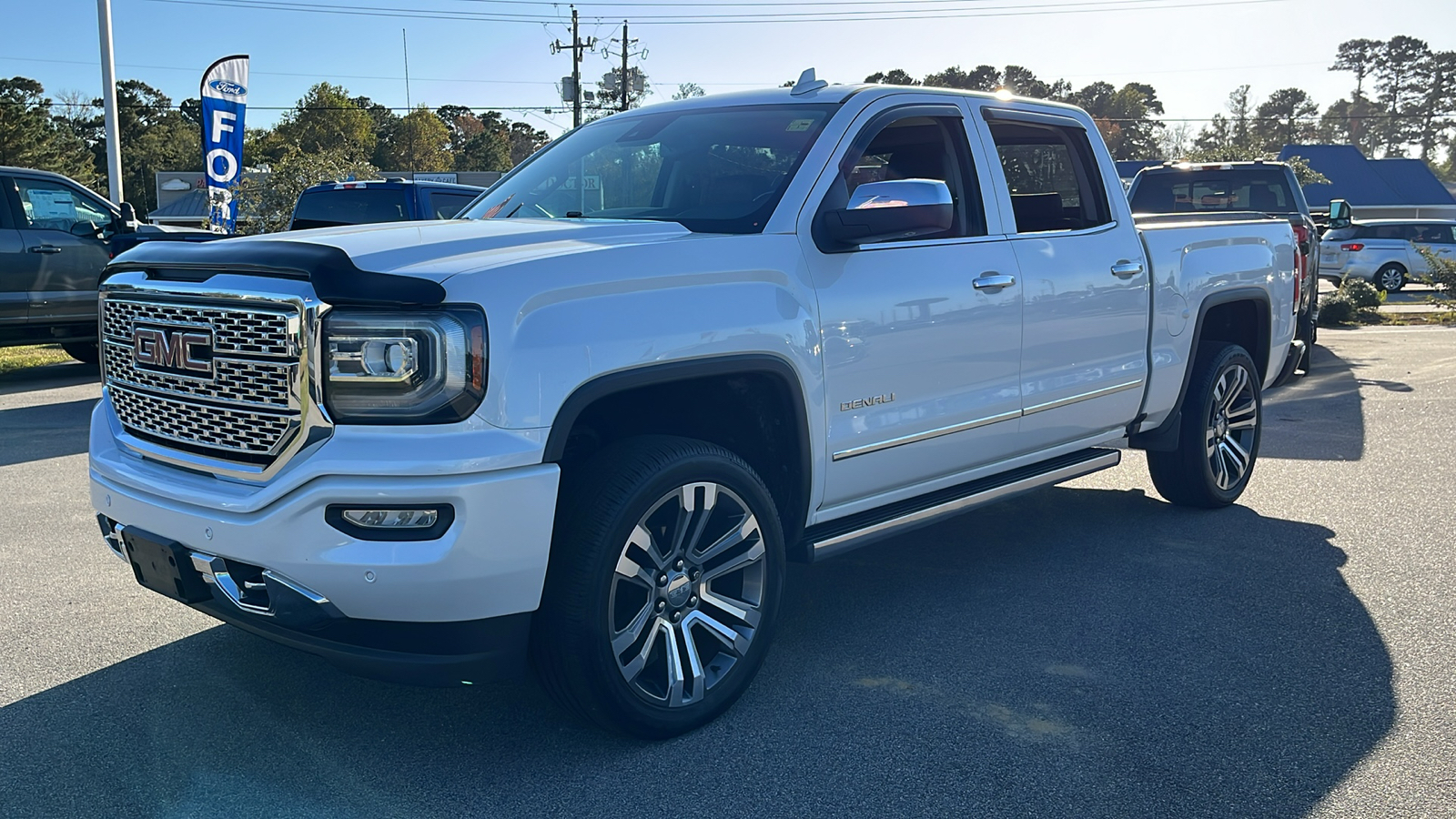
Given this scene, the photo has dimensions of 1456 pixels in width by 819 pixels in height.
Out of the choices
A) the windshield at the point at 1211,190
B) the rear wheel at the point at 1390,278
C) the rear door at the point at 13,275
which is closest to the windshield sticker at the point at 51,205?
the rear door at the point at 13,275

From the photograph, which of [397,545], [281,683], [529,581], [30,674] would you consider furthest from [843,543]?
[30,674]

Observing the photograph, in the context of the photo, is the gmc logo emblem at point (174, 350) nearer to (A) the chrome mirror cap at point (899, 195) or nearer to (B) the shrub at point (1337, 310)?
(A) the chrome mirror cap at point (899, 195)

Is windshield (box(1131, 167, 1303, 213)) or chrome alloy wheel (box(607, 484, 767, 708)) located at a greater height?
windshield (box(1131, 167, 1303, 213))

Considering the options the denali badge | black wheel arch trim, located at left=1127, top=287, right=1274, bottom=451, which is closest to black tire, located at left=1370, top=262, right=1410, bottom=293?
black wheel arch trim, located at left=1127, top=287, right=1274, bottom=451

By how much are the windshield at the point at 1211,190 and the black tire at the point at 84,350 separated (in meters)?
11.1

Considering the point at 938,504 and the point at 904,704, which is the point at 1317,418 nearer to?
the point at 938,504

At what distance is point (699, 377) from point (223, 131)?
18.9 metres

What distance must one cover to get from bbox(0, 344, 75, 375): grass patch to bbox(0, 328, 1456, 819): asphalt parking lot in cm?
836

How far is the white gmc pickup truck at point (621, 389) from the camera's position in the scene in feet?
9.95

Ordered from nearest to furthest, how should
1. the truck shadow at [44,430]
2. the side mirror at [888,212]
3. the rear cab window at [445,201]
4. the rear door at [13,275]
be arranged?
the side mirror at [888,212], the truck shadow at [44,430], the rear door at [13,275], the rear cab window at [445,201]

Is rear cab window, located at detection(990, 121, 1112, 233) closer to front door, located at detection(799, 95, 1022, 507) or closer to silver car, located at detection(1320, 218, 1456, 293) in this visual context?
front door, located at detection(799, 95, 1022, 507)

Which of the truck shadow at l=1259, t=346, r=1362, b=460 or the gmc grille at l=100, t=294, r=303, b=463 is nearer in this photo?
the gmc grille at l=100, t=294, r=303, b=463

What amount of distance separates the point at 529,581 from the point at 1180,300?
3864 mm

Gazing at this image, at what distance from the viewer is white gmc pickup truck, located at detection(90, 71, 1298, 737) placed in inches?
119
